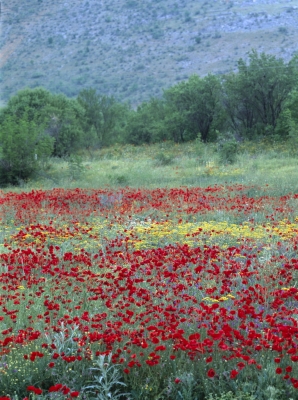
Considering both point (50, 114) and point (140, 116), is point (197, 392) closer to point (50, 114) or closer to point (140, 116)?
point (50, 114)

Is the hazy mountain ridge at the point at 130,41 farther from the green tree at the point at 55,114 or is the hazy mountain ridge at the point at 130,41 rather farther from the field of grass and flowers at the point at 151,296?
the field of grass and flowers at the point at 151,296

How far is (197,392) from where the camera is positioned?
387cm

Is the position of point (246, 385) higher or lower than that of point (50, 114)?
lower

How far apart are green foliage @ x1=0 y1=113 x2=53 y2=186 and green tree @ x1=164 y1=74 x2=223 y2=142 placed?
14.2 m

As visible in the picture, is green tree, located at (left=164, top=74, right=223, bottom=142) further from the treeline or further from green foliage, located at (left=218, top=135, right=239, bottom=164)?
green foliage, located at (left=218, top=135, right=239, bottom=164)

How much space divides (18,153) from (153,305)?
49.0 feet

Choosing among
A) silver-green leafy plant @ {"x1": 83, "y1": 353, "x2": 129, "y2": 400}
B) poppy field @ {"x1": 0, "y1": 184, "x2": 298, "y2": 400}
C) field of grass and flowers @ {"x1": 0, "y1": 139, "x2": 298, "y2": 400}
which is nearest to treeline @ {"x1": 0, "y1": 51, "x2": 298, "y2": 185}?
field of grass and flowers @ {"x1": 0, "y1": 139, "x2": 298, "y2": 400}

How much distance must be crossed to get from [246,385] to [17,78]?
55876 mm

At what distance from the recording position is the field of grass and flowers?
12.7 ft

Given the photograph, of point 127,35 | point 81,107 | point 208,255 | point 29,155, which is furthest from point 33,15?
point 208,255

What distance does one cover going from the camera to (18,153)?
1917 centimetres

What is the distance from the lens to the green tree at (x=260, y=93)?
29.0m

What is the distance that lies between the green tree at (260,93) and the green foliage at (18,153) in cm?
1353

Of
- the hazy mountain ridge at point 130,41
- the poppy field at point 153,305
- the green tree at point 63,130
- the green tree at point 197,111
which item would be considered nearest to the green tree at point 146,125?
the green tree at point 197,111
